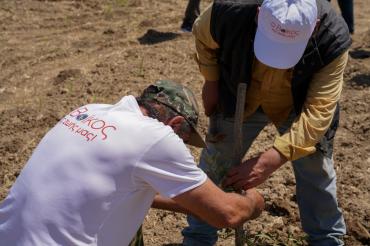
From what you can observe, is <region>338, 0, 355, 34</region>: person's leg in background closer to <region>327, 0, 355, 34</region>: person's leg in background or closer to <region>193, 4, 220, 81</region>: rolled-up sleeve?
<region>327, 0, 355, 34</region>: person's leg in background

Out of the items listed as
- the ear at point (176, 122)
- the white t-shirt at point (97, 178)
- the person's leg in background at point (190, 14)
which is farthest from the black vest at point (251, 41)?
the person's leg in background at point (190, 14)

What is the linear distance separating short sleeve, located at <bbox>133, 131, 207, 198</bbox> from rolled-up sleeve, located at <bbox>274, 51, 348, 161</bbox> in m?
0.63

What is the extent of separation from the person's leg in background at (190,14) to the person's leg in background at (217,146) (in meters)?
4.23

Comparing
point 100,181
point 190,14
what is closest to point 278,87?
point 100,181

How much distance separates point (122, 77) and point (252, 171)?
3.37 meters

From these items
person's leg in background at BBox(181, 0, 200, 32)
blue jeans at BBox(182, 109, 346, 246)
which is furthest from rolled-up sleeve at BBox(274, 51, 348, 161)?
person's leg in background at BBox(181, 0, 200, 32)

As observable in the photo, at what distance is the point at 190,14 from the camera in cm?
711

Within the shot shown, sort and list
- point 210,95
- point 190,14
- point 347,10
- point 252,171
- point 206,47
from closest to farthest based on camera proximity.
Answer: point 252,171
point 206,47
point 210,95
point 347,10
point 190,14

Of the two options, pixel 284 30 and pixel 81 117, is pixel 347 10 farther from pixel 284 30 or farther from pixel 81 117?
pixel 81 117

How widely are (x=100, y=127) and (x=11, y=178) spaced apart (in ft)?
7.62

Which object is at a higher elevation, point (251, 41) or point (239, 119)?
point (251, 41)

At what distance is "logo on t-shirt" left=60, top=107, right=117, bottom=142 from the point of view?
1.98 m

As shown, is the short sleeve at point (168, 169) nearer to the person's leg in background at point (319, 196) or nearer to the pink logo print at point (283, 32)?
the pink logo print at point (283, 32)

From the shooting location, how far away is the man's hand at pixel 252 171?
244cm
